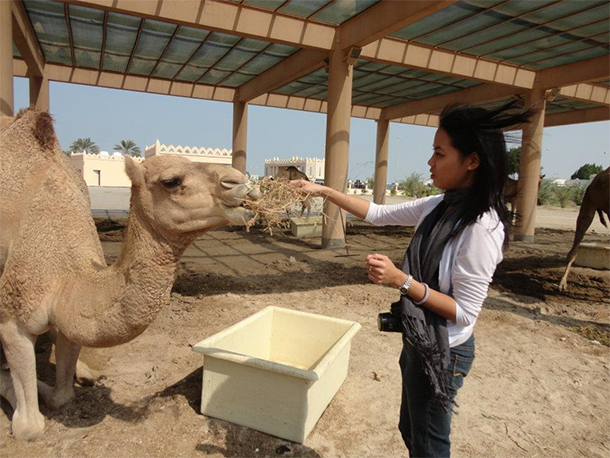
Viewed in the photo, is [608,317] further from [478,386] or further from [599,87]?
[599,87]

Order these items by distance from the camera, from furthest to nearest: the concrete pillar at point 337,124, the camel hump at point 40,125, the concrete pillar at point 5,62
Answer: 1. the concrete pillar at point 337,124
2. the concrete pillar at point 5,62
3. the camel hump at point 40,125

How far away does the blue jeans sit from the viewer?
1.78 m

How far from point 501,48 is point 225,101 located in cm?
928

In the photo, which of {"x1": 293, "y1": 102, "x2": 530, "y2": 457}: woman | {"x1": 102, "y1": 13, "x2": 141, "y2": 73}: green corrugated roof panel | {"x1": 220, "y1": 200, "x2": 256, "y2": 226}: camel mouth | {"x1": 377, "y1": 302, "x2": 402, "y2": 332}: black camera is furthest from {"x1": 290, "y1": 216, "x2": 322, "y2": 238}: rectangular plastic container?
{"x1": 293, "y1": 102, "x2": 530, "y2": 457}: woman

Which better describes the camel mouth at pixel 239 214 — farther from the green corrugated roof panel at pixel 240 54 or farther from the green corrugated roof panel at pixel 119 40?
the green corrugated roof panel at pixel 240 54

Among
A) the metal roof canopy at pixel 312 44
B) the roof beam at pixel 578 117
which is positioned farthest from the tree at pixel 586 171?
the metal roof canopy at pixel 312 44

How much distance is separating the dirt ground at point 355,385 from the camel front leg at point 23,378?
0.09 metres

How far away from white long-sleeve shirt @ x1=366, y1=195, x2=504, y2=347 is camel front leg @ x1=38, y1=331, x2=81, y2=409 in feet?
8.77

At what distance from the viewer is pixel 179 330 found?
15.9 feet

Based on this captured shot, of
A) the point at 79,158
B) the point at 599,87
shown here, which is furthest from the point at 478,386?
the point at 79,158

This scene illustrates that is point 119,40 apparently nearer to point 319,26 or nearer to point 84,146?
point 319,26

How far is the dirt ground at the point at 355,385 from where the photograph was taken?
115 inches

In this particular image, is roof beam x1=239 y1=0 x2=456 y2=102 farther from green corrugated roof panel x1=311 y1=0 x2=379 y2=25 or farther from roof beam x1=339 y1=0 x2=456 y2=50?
green corrugated roof panel x1=311 y1=0 x2=379 y2=25

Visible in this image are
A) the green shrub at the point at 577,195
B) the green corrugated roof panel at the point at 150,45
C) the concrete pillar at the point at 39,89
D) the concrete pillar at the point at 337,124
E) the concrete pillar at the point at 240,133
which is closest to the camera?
the green corrugated roof panel at the point at 150,45
